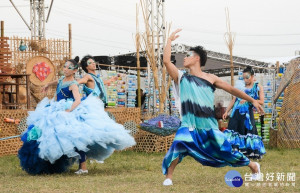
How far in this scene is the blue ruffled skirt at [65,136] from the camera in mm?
7402

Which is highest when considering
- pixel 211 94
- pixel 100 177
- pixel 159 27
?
pixel 159 27

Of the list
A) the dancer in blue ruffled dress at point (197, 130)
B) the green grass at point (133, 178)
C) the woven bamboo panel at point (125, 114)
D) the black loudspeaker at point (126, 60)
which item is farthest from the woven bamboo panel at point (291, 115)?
the black loudspeaker at point (126, 60)

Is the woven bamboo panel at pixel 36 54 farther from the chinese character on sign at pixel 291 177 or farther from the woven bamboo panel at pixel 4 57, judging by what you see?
the chinese character on sign at pixel 291 177

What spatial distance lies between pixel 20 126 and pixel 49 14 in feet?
48.3

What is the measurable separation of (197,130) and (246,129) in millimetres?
3809

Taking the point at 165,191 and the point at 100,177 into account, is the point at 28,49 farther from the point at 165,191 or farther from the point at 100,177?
the point at 165,191

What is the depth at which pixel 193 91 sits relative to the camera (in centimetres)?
614

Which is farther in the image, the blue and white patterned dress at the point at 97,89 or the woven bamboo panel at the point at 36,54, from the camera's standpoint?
the woven bamboo panel at the point at 36,54

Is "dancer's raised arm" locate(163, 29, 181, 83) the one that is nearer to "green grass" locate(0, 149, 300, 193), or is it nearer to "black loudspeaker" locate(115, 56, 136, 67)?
"green grass" locate(0, 149, 300, 193)

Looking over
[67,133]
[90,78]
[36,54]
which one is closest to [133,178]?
[67,133]

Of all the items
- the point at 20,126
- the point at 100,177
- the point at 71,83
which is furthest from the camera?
the point at 20,126

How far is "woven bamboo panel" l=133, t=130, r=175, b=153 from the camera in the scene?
448 inches

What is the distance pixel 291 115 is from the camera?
42.3ft

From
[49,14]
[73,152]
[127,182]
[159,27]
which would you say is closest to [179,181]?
[127,182]
